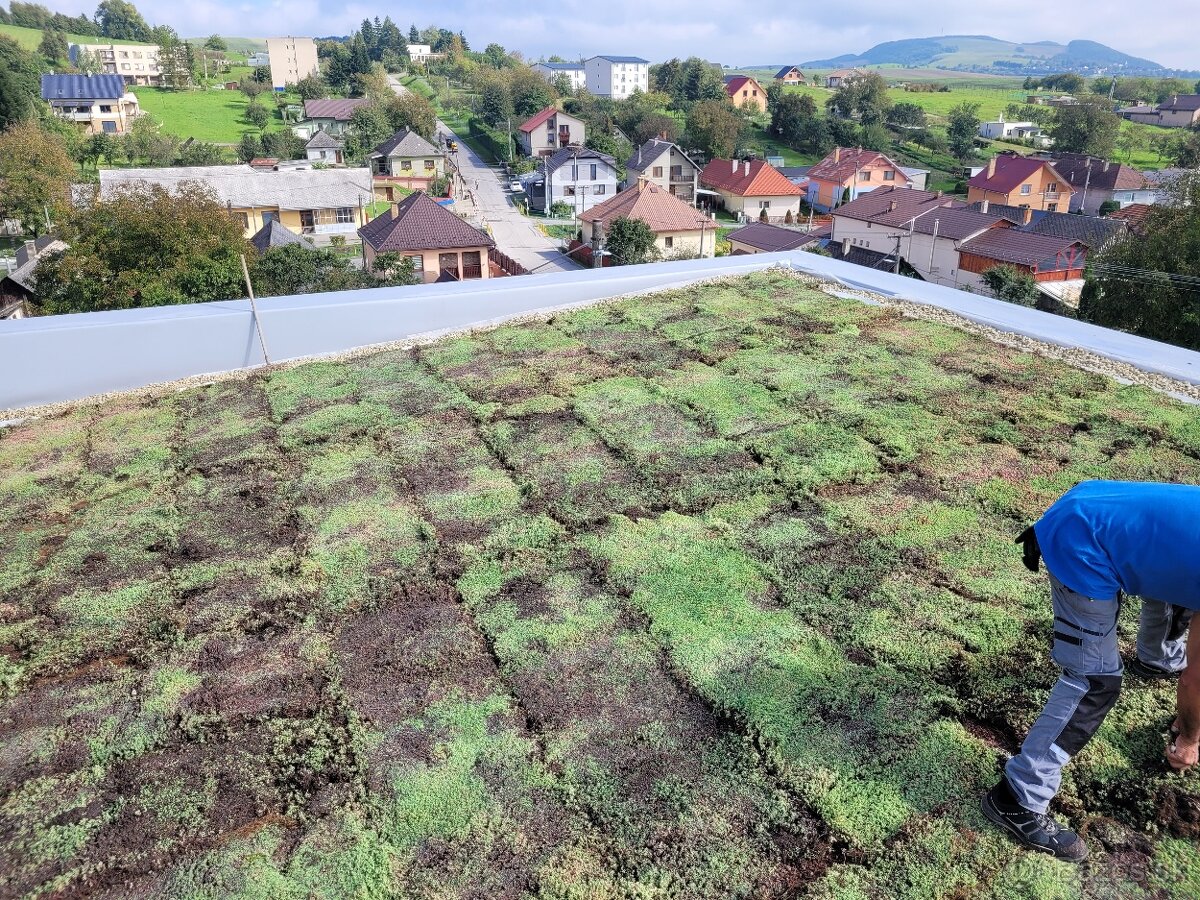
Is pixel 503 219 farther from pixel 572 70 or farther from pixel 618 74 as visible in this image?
pixel 572 70

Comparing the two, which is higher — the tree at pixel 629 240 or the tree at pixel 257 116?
the tree at pixel 257 116

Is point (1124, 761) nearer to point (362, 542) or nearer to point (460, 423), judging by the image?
point (362, 542)

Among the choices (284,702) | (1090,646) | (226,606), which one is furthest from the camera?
(226,606)

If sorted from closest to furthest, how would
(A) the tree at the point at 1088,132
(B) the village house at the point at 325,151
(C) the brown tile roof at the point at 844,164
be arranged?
(C) the brown tile roof at the point at 844,164
(B) the village house at the point at 325,151
(A) the tree at the point at 1088,132

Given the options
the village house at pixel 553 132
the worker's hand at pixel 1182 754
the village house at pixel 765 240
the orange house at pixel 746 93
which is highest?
the orange house at pixel 746 93

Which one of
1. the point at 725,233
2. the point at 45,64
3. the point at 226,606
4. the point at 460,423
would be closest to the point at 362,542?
the point at 226,606

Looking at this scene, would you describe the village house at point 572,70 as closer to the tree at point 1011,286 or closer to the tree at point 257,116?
the tree at point 257,116

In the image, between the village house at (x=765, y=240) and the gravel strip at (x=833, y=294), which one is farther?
the village house at (x=765, y=240)

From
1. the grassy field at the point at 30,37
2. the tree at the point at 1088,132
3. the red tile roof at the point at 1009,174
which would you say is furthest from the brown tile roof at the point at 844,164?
the grassy field at the point at 30,37
